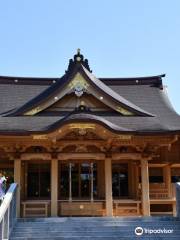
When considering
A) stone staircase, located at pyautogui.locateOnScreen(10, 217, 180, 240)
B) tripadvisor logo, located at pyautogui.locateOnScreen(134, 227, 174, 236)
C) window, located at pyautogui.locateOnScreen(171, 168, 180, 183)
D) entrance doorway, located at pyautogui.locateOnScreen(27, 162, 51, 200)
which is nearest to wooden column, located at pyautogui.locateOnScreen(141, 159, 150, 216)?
stone staircase, located at pyautogui.locateOnScreen(10, 217, 180, 240)

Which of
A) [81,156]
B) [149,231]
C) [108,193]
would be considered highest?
[81,156]

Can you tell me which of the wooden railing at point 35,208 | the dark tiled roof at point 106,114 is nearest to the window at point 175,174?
the dark tiled roof at point 106,114

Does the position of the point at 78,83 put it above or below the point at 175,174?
above

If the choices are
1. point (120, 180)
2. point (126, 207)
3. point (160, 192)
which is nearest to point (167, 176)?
point (160, 192)

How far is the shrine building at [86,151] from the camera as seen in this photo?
14789mm

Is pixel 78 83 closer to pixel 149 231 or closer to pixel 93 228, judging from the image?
pixel 93 228

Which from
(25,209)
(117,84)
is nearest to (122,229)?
(25,209)

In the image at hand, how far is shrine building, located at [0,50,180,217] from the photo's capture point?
1479 centimetres

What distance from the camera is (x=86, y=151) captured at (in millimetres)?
15531

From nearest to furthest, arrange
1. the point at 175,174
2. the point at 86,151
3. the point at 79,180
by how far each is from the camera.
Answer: the point at 86,151 → the point at 79,180 → the point at 175,174

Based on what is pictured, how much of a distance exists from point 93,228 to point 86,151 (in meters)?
4.15

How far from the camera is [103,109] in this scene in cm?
1702

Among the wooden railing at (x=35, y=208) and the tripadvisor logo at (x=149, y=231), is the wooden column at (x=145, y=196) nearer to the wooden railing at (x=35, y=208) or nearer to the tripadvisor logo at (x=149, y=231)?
the tripadvisor logo at (x=149, y=231)

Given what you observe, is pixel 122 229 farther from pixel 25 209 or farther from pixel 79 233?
pixel 25 209
